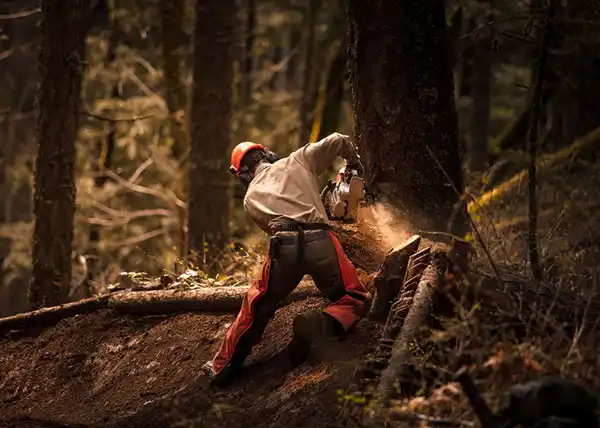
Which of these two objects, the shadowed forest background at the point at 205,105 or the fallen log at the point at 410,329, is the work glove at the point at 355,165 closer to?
the shadowed forest background at the point at 205,105

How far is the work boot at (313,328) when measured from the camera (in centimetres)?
742

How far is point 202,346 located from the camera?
8797 mm

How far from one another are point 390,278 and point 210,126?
6268 mm

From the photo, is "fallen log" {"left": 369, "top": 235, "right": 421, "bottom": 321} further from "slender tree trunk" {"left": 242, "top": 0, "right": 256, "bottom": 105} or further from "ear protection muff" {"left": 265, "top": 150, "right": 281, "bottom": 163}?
"slender tree trunk" {"left": 242, "top": 0, "right": 256, "bottom": 105}

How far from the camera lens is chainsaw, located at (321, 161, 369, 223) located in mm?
8055

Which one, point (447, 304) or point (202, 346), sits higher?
point (447, 304)

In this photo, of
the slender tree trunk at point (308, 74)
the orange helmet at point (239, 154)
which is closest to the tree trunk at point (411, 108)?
the orange helmet at point (239, 154)

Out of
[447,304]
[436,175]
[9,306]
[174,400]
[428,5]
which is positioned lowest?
[9,306]

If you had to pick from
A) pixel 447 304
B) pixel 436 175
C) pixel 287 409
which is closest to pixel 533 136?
pixel 436 175

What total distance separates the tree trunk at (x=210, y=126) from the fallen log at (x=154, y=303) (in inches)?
123

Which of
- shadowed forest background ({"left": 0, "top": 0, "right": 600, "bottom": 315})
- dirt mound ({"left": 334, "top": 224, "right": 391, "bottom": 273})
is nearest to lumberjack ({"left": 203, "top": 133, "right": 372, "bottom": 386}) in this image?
dirt mound ({"left": 334, "top": 224, "right": 391, "bottom": 273})

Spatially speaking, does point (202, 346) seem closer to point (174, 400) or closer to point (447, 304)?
point (174, 400)

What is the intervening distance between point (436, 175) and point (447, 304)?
154 centimetres

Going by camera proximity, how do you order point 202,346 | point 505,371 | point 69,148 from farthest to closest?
point 69,148 < point 202,346 < point 505,371
